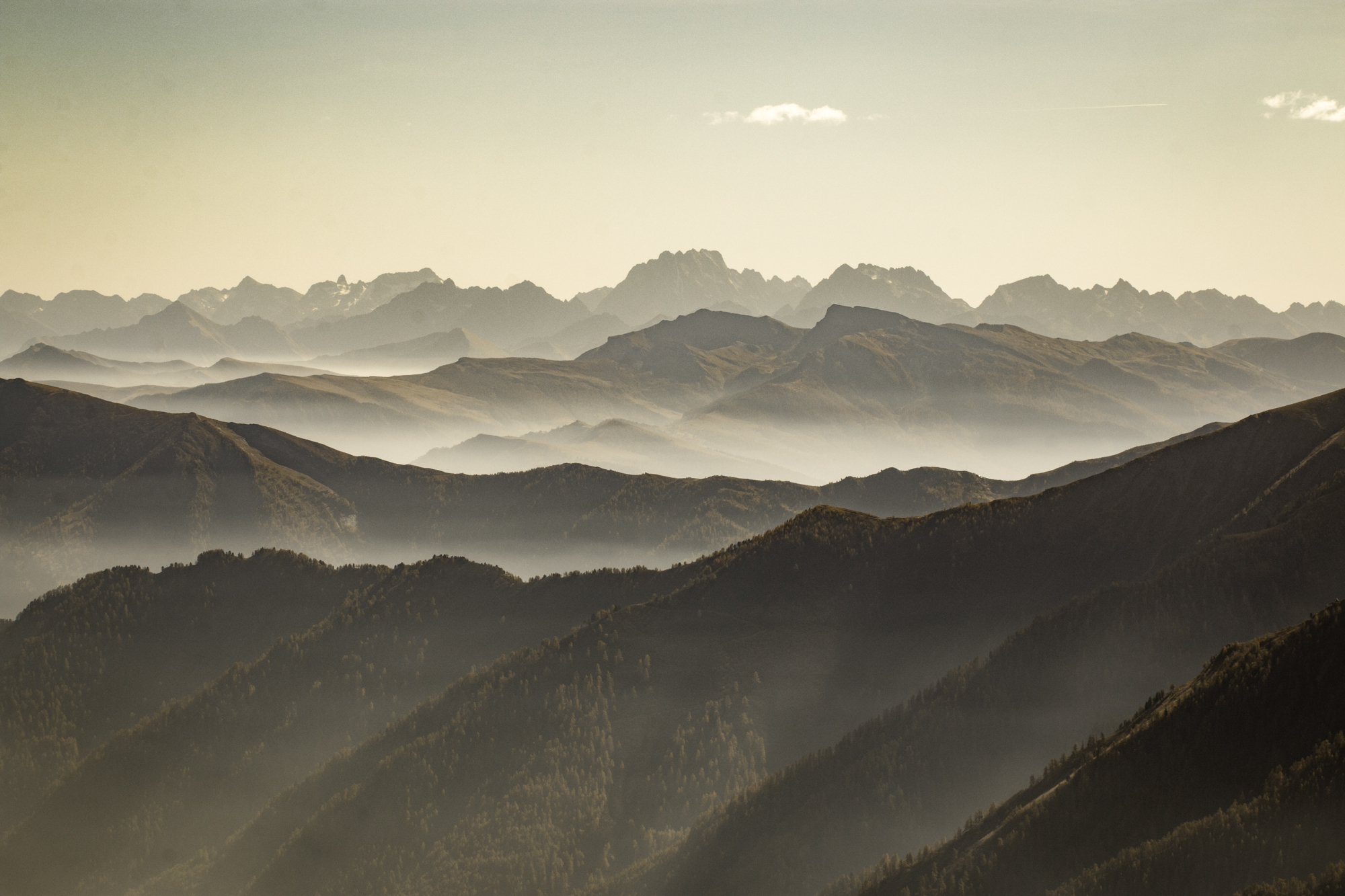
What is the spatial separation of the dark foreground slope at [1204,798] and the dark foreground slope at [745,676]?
31.9 meters

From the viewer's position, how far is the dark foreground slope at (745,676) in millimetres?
122750

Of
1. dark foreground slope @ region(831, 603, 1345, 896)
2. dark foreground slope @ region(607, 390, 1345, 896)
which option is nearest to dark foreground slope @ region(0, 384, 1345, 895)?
dark foreground slope @ region(607, 390, 1345, 896)

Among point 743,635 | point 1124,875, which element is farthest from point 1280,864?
point 743,635

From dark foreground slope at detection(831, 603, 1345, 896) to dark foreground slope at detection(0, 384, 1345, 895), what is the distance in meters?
31.9

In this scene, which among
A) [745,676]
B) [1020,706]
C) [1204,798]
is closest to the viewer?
[1204,798]

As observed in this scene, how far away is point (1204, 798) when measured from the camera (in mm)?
70688

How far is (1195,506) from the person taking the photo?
432ft

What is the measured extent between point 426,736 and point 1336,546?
426ft

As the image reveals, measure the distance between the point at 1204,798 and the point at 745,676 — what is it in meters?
89.0

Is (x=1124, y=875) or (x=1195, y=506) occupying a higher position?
(x=1195, y=506)

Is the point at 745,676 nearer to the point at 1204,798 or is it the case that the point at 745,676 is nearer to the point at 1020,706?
the point at 1020,706

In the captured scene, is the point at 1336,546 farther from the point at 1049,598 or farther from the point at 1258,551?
the point at 1049,598

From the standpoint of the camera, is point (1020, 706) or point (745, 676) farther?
point (745, 676)

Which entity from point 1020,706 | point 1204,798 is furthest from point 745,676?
point 1204,798
